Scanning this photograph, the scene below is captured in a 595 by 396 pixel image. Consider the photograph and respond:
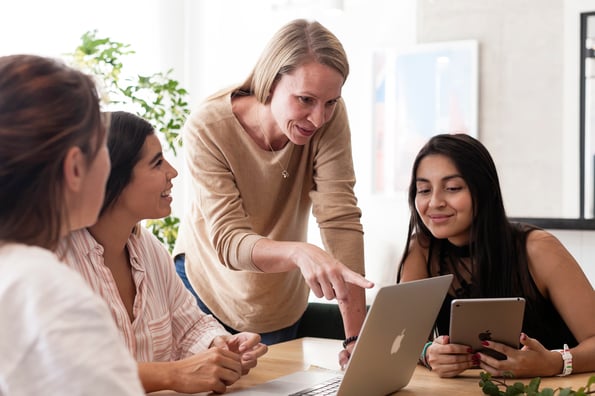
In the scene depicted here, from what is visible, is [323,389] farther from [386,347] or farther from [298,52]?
[298,52]

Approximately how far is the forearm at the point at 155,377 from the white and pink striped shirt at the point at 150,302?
141mm

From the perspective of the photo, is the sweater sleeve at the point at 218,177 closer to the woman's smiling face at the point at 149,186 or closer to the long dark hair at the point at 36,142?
the woman's smiling face at the point at 149,186

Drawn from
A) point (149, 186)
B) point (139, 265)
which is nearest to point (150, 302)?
point (139, 265)

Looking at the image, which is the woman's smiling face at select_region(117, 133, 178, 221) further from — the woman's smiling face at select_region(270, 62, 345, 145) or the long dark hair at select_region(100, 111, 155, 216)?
the woman's smiling face at select_region(270, 62, 345, 145)

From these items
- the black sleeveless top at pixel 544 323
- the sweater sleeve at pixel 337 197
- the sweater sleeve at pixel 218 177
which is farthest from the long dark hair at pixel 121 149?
the black sleeveless top at pixel 544 323

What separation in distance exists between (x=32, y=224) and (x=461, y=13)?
10.3 feet

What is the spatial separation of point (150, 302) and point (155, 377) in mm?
274

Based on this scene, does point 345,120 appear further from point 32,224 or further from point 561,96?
point 561,96

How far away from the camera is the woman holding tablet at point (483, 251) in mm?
2076

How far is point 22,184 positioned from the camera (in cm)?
91

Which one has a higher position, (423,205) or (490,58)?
(490,58)

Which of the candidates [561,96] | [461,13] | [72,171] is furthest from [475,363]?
[461,13]

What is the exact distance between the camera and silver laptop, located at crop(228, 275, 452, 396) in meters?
1.47

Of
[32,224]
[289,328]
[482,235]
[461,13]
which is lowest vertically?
[289,328]
